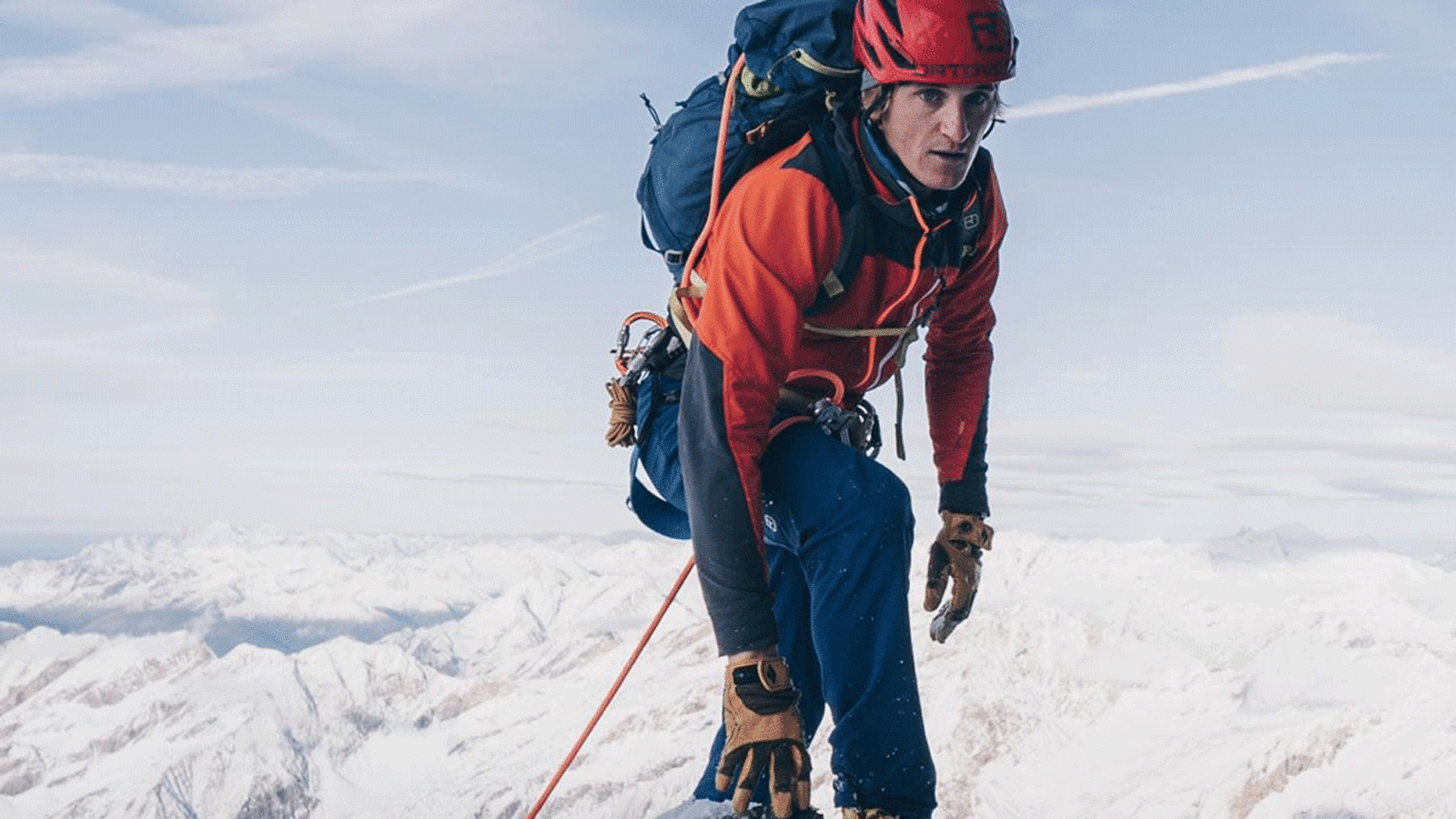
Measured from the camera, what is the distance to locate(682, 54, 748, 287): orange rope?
592 centimetres

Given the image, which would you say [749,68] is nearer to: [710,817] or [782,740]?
[782,740]

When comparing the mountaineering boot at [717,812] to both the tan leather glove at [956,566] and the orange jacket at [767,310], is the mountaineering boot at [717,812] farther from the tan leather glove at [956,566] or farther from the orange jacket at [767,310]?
the tan leather glove at [956,566]

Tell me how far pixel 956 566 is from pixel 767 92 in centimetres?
300

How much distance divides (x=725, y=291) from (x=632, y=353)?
1980mm

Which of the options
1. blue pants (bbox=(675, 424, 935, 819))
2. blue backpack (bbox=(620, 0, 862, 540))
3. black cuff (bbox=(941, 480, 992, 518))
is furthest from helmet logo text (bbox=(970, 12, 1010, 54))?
black cuff (bbox=(941, 480, 992, 518))

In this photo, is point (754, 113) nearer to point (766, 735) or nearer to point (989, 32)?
point (989, 32)

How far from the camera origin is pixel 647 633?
23.3 ft

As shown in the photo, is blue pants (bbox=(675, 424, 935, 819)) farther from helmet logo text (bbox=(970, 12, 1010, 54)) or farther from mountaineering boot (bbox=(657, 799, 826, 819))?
helmet logo text (bbox=(970, 12, 1010, 54))

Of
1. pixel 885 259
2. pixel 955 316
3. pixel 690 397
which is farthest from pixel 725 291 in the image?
pixel 955 316

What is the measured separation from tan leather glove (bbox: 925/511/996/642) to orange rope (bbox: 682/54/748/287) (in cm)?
247

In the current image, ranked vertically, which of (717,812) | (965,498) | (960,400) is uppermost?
(960,400)

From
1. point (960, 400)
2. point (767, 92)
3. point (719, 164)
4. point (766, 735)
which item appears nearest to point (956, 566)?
point (960, 400)

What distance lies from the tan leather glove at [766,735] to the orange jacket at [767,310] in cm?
15

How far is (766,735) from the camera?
5.30 metres
